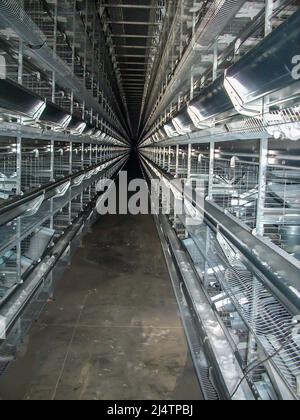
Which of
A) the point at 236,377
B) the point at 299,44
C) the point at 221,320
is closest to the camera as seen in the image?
the point at 299,44

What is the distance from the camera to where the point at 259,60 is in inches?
68.9

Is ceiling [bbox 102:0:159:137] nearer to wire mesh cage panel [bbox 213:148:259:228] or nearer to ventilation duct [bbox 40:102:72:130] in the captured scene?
ventilation duct [bbox 40:102:72:130]

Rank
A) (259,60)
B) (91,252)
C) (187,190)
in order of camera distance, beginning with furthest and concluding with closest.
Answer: (91,252), (187,190), (259,60)

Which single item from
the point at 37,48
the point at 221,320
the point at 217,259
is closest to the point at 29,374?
the point at 221,320

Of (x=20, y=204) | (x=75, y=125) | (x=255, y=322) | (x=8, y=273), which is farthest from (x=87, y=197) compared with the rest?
(x=255, y=322)

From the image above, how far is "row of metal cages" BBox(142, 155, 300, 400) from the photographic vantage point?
195 cm

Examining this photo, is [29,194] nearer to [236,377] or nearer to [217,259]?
[217,259]

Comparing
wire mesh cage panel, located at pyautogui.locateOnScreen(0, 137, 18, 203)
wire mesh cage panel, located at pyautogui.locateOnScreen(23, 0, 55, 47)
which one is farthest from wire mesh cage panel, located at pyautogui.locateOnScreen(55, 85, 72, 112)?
wire mesh cage panel, located at pyautogui.locateOnScreen(0, 137, 18, 203)

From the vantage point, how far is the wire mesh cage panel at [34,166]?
17.9 feet

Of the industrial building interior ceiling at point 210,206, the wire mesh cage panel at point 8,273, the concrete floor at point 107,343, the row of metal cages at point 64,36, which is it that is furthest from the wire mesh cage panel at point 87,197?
the wire mesh cage panel at point 8,273

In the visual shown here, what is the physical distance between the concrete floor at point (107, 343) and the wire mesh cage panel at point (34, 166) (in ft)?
4.41

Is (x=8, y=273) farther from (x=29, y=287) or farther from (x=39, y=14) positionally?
(x=39, y=14)

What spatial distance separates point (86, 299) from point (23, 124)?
222cm

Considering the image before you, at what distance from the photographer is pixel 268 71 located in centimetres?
173
